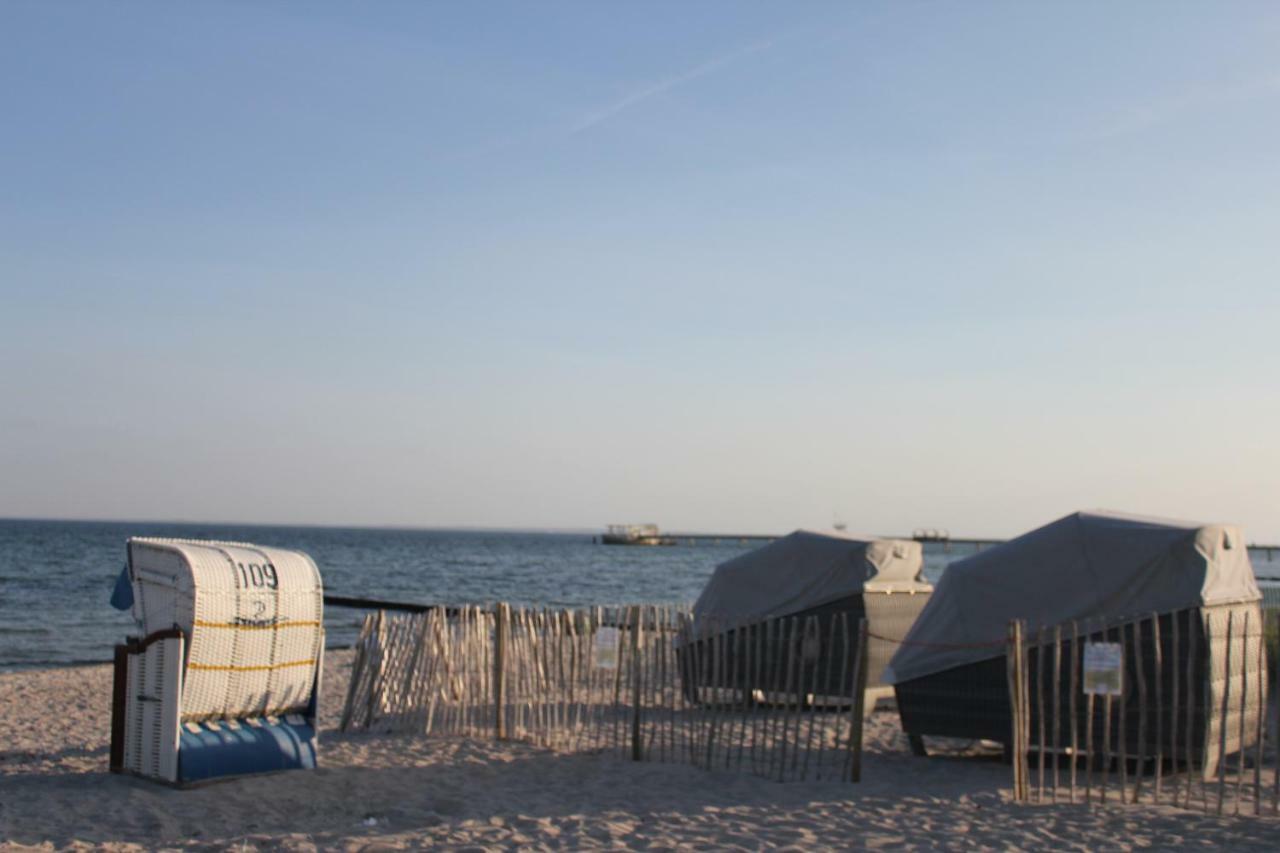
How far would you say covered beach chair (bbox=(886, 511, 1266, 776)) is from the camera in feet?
35.3

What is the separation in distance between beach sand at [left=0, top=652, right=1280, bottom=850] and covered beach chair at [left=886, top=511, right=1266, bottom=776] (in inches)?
28.7

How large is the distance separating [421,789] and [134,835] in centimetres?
250

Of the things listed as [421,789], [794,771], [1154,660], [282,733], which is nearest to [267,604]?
[282,733]

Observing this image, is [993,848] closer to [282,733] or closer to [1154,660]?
[1154,660]

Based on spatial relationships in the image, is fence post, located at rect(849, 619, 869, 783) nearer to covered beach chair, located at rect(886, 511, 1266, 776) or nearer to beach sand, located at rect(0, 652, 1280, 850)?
beach sand, located at rect(0, 652, 1280, 850)

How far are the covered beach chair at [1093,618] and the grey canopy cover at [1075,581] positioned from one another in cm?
1

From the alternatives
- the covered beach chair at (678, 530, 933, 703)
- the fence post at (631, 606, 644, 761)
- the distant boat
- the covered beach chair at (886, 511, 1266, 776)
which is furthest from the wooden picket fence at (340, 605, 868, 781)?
the distant boat

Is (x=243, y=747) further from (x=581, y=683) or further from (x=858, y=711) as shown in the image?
(x=858, y=711)

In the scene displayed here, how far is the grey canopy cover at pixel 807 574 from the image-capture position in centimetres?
1562

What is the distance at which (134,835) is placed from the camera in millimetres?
8625

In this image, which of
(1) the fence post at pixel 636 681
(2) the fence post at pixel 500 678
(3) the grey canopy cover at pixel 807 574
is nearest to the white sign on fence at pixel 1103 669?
(1) the fence post at pixel 636 681

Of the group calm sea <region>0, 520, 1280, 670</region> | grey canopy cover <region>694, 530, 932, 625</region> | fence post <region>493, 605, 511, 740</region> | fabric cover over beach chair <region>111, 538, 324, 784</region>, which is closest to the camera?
fabric cover over beach chair <region>111, 538, 324, 784</region>

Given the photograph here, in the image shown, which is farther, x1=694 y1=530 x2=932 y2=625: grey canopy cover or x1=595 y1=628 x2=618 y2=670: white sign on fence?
x1=694 y1=530 x2=932 y2=625: grey canopy cover

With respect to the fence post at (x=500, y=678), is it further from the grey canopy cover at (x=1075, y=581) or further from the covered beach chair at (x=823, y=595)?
the grey canopy cover at (x=1075, y=581)
